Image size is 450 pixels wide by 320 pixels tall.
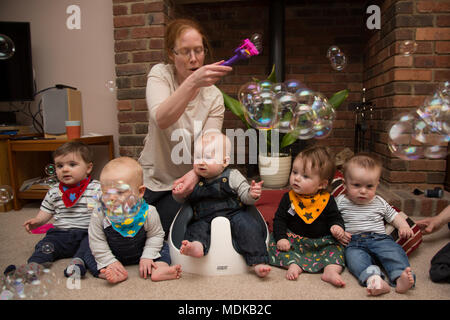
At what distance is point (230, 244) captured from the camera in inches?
46.1

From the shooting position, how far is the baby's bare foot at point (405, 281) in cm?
100

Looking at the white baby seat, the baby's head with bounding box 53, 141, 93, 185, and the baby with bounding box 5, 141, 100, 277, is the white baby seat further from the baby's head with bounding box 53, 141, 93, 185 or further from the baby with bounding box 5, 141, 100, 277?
the baby's head with bounding box 53, 141, 93, 185

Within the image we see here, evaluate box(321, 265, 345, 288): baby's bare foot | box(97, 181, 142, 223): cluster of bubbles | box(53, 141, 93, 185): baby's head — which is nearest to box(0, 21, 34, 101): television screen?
box(53, 141, 93, 185): baby's head

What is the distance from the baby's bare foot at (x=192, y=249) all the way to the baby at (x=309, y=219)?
313mm

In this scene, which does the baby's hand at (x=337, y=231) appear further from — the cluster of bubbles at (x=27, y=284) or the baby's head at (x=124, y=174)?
the cluster of bubbles at (x=27, y=284)

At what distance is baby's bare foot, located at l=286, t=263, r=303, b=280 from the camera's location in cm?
113

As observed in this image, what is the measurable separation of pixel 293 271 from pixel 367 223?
0.39 metres

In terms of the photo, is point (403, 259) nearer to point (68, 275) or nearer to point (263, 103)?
point (263, 103)

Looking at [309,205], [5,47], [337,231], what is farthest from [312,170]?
[5,47]

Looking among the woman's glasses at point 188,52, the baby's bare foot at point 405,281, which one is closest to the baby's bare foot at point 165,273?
the baby's bare foot at point 405,281

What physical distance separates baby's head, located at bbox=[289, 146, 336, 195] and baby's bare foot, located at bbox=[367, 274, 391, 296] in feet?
1.28

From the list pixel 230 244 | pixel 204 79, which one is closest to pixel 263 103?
pixel 204 79

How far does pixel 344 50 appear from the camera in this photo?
2643 millimetres

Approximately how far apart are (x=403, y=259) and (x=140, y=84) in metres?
1.94
